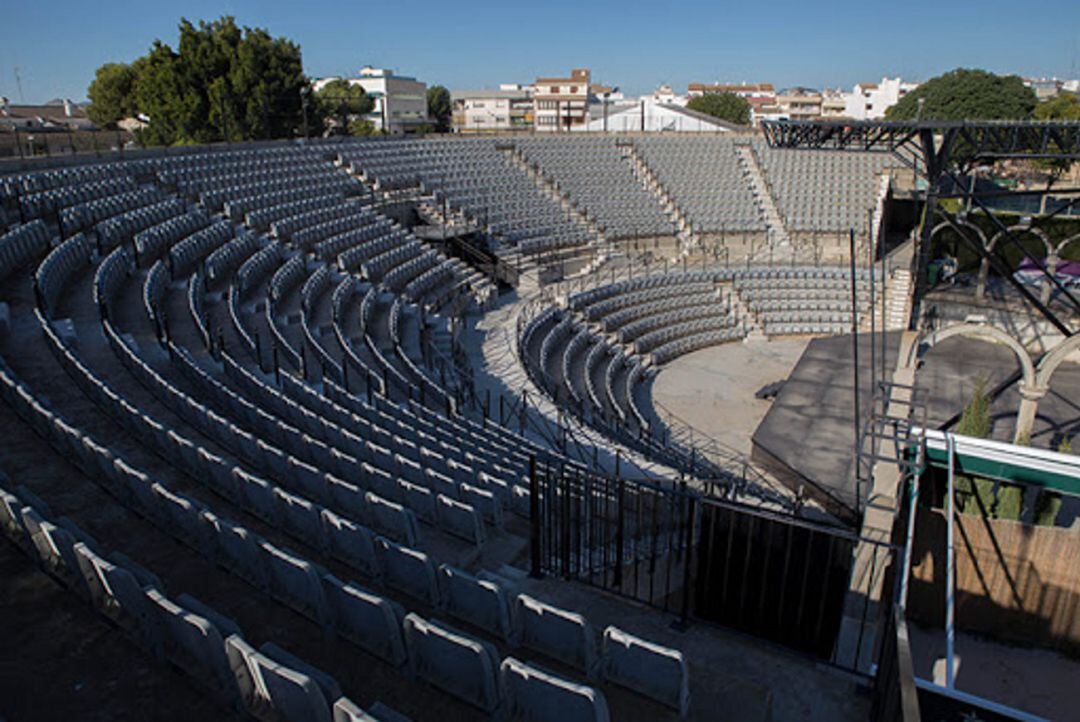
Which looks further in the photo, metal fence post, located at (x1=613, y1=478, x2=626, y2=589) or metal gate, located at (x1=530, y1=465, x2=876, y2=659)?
metal fence post, located at (x1=613, y1=478, x2=626, y2=589)

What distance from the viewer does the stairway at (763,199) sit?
108 feet

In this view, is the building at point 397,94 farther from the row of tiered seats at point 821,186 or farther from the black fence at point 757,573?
the black fence at point 757,573

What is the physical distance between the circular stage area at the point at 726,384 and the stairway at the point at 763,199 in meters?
9.16

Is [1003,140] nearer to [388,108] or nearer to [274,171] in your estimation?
[274,171]

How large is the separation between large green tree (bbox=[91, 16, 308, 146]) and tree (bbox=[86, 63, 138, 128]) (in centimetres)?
1861

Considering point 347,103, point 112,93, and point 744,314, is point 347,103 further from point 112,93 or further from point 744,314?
point 744,314

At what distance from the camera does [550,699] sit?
4.22m

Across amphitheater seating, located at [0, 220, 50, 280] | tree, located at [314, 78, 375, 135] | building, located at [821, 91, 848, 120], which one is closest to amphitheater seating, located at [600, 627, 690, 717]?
amphitheater seating, located at [0, 220, 50, 280]

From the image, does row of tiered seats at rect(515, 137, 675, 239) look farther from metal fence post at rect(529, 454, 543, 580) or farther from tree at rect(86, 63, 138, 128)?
tree at rect(86, 63, 138, 128)

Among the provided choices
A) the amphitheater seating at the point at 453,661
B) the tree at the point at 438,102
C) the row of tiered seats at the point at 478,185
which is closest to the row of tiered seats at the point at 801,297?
the row of tiered seats at the point at 478,185

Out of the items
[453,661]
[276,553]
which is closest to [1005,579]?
[453,661]

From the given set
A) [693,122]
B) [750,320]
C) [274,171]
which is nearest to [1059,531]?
[750,320]

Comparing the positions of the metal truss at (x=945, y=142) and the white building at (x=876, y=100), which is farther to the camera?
the white building at (x=876, y=100)

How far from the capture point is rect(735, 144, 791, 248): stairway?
108 ft
